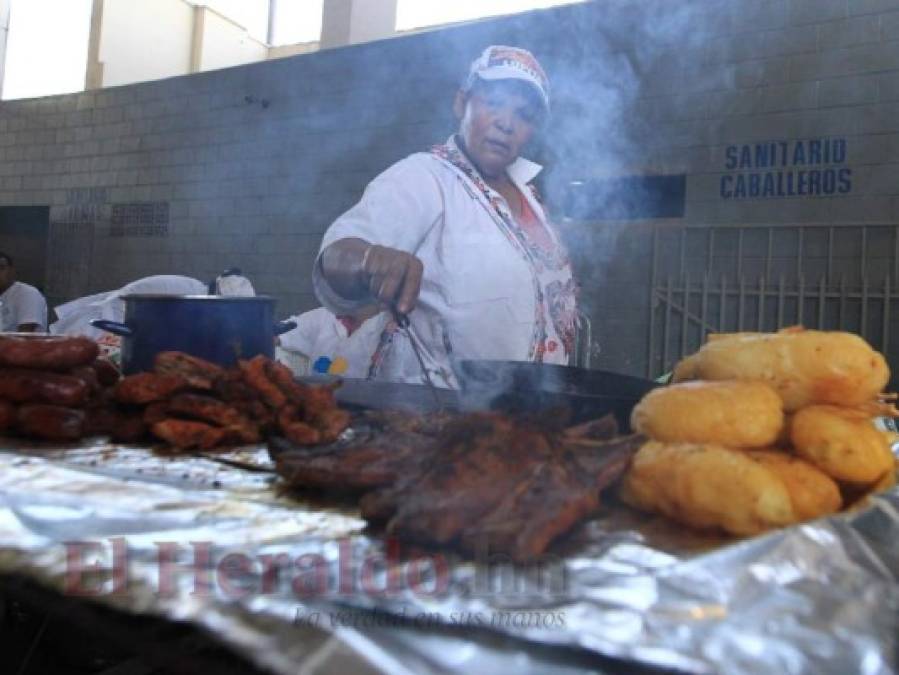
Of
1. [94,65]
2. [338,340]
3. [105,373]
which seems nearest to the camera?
[105,373]

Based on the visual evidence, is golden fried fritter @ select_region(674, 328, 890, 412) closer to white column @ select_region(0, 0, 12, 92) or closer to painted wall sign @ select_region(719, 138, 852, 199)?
painted wall sign @ select_region(719, 138, 852, 199)

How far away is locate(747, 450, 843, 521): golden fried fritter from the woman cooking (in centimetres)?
277

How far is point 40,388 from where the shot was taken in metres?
1.83

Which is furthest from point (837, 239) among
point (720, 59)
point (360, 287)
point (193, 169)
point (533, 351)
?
point (193, 169)

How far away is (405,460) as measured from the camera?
1381 millimetres

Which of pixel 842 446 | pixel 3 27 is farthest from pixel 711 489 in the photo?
pixel 3 27

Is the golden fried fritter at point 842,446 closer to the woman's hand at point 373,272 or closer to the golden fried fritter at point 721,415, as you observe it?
the golden fried fritter at point 721,415

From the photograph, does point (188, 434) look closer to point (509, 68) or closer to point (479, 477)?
point (479, 477)

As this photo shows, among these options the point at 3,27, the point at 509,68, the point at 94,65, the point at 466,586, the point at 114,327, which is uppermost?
the point at 3,27

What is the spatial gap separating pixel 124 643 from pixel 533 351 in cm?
356

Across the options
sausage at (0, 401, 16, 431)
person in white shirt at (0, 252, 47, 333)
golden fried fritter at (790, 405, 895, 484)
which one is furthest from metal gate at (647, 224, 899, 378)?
person in white shirt at (0, 252, 47, 333)

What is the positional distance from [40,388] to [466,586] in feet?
4.63

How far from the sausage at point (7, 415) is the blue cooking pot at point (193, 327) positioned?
0.32 metres

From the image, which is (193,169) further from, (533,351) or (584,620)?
(584,620)
